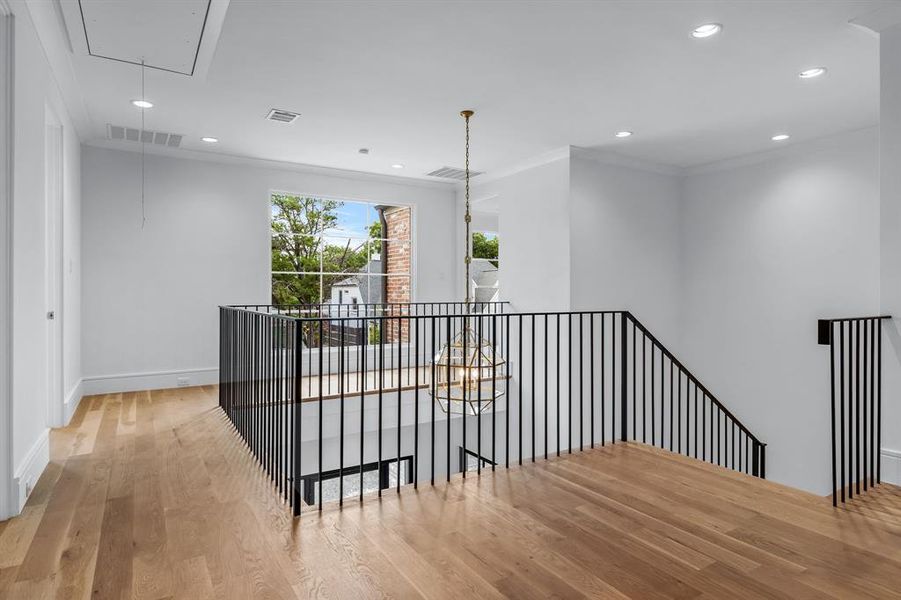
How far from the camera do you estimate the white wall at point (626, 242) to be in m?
6.09

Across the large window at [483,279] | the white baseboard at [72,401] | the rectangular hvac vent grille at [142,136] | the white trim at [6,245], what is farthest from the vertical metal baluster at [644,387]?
the rectangular hvac vent grille at [142,136]

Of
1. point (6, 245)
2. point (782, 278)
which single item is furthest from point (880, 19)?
point (6, 245)

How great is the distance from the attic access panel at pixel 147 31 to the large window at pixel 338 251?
10.6ft

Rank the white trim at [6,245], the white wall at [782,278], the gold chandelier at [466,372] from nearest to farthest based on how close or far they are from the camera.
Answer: the white trim at [6,245], the gold chandelier at [466,372], the white wall at [782,278]

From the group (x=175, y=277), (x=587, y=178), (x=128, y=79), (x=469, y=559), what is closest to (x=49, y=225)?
(x=128, y=79)

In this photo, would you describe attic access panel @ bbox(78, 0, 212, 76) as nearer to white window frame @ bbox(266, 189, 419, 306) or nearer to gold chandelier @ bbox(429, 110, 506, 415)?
gold chandelier @ bbox(429, 110, 506, 415)

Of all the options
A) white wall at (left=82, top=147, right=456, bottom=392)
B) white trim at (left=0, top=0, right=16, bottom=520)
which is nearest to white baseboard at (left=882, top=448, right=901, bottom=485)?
white trim at (left=0, top=0, right=16, bottom=520)

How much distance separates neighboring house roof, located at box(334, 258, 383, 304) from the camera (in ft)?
24.1

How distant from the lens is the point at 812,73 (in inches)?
154

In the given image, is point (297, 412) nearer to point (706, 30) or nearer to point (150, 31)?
point (150, 31)

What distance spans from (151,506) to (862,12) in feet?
16.4

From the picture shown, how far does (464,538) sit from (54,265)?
416 centimetres

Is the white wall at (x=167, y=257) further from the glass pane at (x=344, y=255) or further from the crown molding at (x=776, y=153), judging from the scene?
the crown molding at (x=776, y=153)

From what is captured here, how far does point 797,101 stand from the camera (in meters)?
4.49
